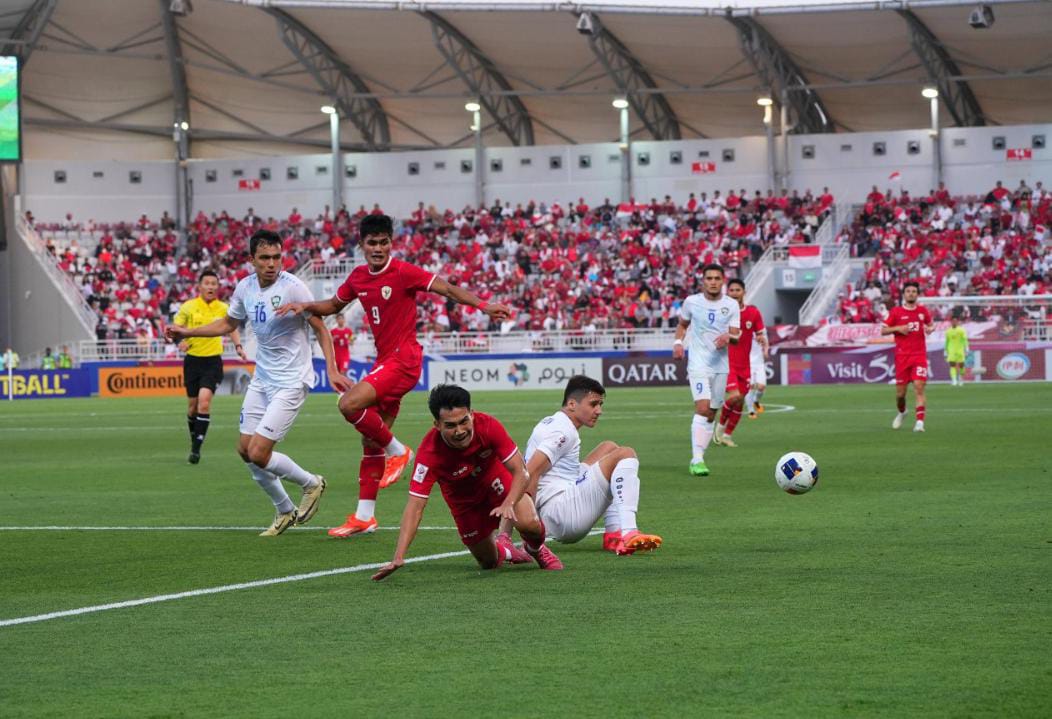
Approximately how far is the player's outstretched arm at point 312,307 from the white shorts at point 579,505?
2962 mm

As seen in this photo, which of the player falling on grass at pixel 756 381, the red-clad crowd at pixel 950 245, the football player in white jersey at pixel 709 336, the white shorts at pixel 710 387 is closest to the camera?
the white shorts at pixel 710 387

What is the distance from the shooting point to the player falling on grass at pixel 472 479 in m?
8.90

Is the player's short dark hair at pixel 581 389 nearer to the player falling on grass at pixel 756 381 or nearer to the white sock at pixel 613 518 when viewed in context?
the white sock at pixel 613 518

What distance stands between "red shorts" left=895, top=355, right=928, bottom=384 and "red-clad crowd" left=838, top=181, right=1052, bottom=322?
85.6ft

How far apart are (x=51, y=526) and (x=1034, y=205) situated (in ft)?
166

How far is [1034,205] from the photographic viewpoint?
57.7 m

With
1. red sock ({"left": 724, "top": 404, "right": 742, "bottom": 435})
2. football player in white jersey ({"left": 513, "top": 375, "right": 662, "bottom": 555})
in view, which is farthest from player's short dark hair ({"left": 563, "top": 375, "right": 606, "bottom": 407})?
red sock ({"left": 724, "top": 404, "right": 742, "bottom": 435})

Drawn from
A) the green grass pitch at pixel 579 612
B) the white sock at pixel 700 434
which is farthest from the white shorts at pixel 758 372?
the green grass pitch at pixel 579 612

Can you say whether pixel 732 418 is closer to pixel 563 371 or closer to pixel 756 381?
pixel 756 381

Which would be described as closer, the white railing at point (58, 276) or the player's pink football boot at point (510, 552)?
the player's pink football boot at point (510, 552)

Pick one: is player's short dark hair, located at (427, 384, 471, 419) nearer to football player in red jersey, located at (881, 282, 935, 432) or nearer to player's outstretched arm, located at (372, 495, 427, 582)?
player's outstretched arm, located at (372, 495, 427, 582)

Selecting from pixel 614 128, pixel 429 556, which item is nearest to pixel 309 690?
pixel 429 556

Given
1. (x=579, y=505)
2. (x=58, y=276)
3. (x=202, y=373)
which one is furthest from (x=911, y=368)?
(x=58, y=276)

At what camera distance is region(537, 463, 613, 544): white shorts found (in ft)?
33.2
